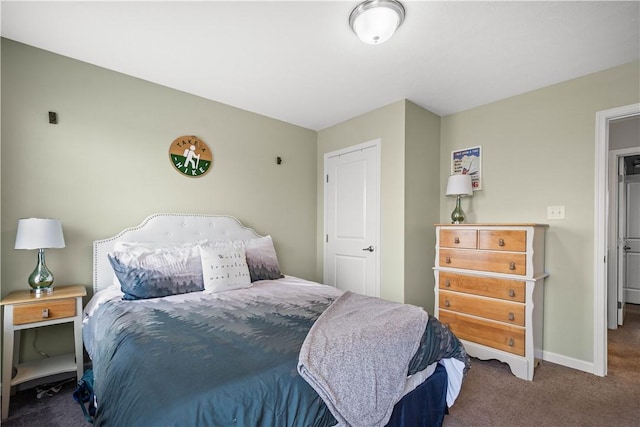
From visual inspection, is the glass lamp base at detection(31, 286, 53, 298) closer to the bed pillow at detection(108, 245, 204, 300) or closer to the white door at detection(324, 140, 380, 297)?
the bed pillow at detection(108, 245, 204, 300)

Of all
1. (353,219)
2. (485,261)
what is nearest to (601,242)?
(485,261)

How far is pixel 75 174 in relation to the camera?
7.79ft

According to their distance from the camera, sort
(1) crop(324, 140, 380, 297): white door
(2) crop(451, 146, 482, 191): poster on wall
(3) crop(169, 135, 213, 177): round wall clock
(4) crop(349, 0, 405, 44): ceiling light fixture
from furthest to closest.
Result: (1) crop(324, 140, 380, 297): white door → (2) crop(451, 146, 482, 191): poster on wall → (3) crop(169, 135, 213, 177): round wall clock → (4) crop(349, 0, 405, 44): ceiling light fixture

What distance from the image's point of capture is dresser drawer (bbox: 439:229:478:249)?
2.70 meters

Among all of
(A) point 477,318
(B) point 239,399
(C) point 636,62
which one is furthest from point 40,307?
(C) point 636,62

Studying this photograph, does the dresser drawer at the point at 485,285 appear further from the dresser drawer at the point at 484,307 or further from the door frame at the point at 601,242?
the door frame at the point at 601,242

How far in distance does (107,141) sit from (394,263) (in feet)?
9.24

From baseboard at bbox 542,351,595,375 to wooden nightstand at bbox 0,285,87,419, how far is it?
3708mm

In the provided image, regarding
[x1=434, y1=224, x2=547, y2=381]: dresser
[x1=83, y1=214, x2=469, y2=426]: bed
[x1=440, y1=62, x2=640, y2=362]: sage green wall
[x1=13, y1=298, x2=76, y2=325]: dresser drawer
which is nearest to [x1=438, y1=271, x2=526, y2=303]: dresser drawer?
[x1=434, y1=224, x2=547, y2=381]: dresser

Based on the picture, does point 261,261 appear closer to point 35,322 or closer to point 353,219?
point 353,219

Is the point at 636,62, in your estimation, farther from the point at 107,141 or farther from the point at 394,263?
the point at 107,141

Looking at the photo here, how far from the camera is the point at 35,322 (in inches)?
76.6

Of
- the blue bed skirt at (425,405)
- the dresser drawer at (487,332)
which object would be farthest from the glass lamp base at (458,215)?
the blue bed skirt at (425,405)

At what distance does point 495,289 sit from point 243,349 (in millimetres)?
2231
